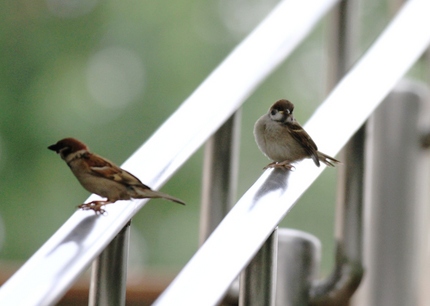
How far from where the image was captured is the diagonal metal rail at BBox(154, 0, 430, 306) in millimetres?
886

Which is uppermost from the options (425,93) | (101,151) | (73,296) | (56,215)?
(101,151)

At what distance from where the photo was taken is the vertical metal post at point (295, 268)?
1.32m

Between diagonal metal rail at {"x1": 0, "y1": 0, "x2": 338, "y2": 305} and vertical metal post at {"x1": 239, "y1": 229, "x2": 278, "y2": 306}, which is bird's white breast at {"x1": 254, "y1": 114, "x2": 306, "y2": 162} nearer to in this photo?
diagonal metal rail at {"x1": 0, "y1": 0, "x2": 338, "y2": 305}

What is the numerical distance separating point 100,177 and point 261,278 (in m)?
0.39

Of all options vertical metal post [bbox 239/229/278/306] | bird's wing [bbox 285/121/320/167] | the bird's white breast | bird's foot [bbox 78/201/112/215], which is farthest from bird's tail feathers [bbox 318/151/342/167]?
bird's foot [bbox 78/201/112/215]

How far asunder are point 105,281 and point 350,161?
0.58 meters

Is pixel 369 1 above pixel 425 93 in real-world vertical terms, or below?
above

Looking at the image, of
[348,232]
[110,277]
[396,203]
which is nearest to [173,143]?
[110,277]

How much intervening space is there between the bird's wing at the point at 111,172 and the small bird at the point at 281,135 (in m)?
0.41

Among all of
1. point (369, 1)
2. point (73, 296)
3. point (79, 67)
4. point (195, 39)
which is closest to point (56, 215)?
point (79, 67)

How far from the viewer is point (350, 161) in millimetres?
1403

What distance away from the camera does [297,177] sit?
1.13 m

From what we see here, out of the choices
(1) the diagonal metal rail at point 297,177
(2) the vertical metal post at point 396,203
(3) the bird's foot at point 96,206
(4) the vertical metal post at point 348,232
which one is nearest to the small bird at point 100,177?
(3) the bird's foot at point 96,206

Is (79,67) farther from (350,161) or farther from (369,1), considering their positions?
(350,161)
